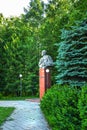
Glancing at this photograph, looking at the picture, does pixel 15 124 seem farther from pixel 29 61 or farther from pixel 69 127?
pixel 29 61

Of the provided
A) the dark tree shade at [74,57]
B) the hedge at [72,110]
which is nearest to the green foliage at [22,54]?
the dark tree shade at [74,57]

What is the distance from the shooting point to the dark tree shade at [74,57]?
1257 cm

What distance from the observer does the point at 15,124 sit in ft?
30.3

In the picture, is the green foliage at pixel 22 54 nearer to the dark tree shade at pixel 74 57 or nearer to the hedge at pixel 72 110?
the dark tree shade at pixel 74 57

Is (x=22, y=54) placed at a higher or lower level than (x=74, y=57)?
higher

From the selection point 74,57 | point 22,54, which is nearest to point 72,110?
point 74,57

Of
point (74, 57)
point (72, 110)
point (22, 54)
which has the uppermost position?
point (22, 54)

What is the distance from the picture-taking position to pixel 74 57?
12.7m

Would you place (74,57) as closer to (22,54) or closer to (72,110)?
(72,110)

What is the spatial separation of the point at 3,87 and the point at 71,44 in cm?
1886

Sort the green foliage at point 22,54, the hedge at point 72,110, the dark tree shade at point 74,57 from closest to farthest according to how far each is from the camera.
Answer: the hedge at point 72,110 → the dark tree shade at point 74,57 → the green foliage at point 22,54

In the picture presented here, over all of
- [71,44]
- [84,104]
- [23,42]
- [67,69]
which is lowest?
[84,104]

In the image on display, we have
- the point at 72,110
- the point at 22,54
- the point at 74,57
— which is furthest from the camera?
the point at 22,54

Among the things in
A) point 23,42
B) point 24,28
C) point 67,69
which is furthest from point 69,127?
point 24,28
